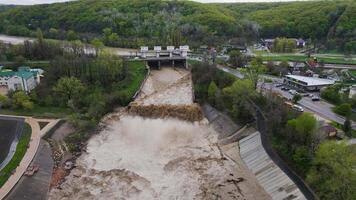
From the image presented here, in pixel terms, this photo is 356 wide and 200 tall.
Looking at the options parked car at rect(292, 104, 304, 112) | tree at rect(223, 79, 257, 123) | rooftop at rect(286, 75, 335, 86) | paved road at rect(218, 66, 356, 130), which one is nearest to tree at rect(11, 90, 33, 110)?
tree at rect(223, 79, 257, 123)

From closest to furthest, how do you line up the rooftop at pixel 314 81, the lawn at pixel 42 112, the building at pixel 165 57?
1. the lawn at pixel 42 112
2. the rooftop at pixel 314 81
3. the building at pixel 165 57

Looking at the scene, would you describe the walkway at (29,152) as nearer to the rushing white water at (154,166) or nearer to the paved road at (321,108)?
the rushing white water at (154,166)

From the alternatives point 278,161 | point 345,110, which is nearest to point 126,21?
point 345,110

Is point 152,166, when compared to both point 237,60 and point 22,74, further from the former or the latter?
point 237,60

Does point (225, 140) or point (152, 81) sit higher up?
point (152, 81)

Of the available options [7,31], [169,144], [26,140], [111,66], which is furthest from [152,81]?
[7,31]

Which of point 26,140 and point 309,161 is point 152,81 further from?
point 309,161

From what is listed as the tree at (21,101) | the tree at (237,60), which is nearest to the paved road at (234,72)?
the tree at (237,60)
